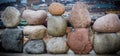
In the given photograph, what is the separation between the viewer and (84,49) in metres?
1.33

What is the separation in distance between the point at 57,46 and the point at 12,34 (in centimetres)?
34

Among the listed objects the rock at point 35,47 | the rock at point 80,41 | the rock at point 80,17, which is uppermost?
the rock at point 80,17

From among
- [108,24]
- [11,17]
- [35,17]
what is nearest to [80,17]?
[108,24]

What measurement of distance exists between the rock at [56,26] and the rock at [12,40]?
0.23 metres

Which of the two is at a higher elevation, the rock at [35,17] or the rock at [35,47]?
the rock at [35,17]

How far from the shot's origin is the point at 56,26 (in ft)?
4.37

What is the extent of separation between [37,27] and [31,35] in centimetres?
7

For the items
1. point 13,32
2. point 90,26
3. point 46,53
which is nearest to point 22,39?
point 13,32

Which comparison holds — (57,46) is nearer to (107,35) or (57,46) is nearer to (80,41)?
(80,41)

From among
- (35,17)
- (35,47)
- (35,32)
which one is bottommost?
(35,47)

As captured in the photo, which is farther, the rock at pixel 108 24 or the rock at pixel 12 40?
the rock at pixel 12 40

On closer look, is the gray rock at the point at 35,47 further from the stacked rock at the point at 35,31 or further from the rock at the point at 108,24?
the rock at the point at 108,24

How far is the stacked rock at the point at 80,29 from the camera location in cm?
131

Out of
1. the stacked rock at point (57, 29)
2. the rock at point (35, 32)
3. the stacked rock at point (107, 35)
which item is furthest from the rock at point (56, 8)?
the stacked rock at point (107, 35)
